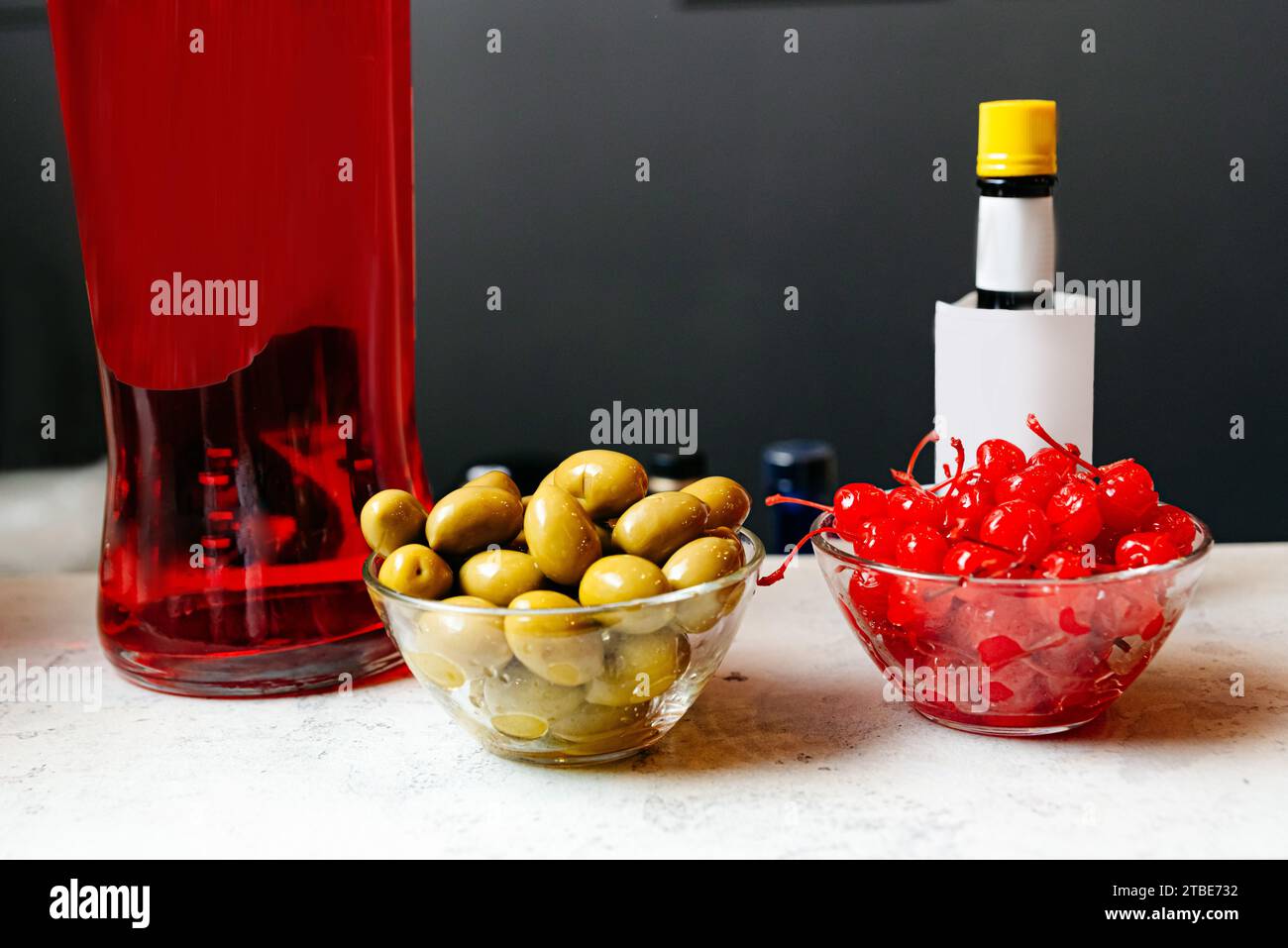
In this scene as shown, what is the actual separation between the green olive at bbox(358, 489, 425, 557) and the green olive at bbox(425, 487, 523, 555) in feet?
0.04

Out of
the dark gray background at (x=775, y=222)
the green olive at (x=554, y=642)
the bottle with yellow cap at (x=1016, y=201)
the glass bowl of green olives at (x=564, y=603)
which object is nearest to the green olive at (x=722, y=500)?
the glass bowl of green olives at (x=564, y=603)

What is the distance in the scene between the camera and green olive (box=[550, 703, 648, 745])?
569 millimetres

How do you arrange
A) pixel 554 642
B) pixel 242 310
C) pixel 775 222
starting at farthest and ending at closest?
pixel 775 222 → pixel 242 310 → pixel 554 642

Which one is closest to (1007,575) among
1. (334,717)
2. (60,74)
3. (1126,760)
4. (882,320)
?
(1126,760)

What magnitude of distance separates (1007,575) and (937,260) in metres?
0.79

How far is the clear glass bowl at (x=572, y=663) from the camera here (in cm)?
55

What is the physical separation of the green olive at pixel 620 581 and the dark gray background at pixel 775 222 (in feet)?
2.52

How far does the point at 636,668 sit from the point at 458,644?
77 millimetres

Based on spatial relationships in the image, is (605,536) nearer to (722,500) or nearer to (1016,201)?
(722,500)

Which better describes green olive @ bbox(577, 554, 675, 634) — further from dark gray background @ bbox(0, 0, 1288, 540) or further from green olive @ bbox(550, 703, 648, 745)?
dark gray background @ bbox(0, 0, 1288, 540)

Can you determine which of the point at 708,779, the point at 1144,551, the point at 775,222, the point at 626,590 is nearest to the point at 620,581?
the point at 626,590

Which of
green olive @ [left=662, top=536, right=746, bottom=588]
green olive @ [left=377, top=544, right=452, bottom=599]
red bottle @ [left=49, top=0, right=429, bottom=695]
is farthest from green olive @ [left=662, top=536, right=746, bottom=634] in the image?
red bottle @ [left=49, top=0, right=429, bottom=695]

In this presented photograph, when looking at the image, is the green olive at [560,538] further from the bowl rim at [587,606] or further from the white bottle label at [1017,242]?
the white bottle label at [1017,242]

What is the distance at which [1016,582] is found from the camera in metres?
0.55
